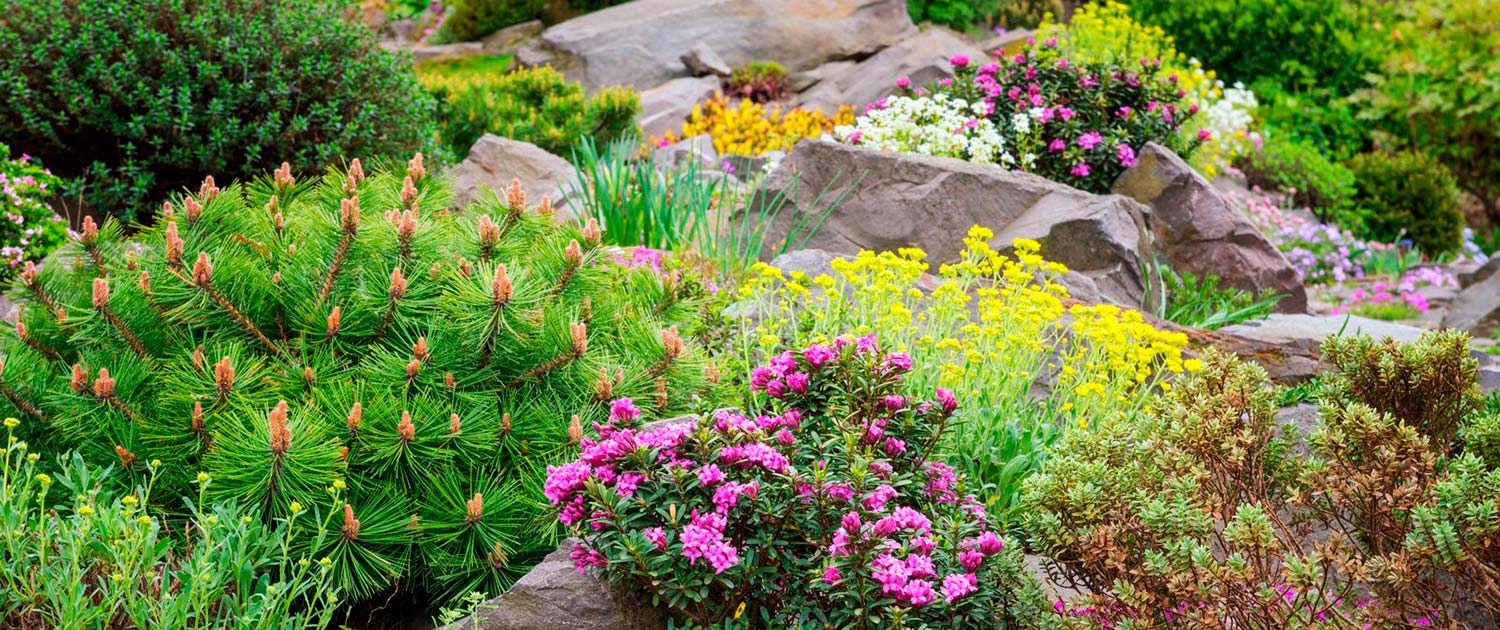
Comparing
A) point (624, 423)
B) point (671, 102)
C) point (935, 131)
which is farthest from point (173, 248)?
point (671, 102)

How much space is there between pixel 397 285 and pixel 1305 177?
36.9 feet

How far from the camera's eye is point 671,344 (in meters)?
Result: 3.25

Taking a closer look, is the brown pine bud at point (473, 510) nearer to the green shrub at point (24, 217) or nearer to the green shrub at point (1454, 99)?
the green shrub at point (24, 217)

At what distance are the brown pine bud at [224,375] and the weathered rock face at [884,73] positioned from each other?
889cm

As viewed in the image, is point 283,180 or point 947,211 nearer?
point 283,180

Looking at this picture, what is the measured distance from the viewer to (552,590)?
271 centimetres

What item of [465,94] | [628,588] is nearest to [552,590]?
[628,588]

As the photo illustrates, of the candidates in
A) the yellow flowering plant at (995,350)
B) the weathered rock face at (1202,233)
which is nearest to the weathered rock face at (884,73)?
the weathered rock face at (1202,233)

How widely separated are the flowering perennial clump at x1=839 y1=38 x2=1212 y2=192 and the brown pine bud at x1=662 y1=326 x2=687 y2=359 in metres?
4.48

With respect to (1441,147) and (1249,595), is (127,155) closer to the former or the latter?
(1249,595)

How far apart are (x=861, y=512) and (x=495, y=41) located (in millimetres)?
14519

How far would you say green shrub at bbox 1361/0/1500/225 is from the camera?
13695 mm

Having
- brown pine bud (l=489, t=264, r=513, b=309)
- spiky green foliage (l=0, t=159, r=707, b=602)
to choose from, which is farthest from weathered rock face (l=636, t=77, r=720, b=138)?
brown pine bud (l=489, t=264, r=513, b=309)

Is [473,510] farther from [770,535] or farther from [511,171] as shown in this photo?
[511,171]
